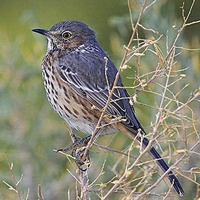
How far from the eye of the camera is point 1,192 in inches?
224

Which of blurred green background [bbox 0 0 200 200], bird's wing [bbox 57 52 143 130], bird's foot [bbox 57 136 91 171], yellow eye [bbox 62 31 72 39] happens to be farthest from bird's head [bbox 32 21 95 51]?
bird's foot [bbox 57 136 91 171]

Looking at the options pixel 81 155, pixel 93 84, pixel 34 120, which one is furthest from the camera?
pixel 34 120

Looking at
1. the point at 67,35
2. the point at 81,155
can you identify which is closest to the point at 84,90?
the point at 67,35

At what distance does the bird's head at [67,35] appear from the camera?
5.73 m

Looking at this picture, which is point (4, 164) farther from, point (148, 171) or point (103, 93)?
point (148, 171)

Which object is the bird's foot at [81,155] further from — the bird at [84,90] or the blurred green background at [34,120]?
the blurred green background at [34,120]

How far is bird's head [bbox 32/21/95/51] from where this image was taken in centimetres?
573

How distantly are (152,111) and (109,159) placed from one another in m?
0.53

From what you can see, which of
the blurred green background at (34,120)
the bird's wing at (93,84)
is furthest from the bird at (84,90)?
the blurred green background at (34,120)

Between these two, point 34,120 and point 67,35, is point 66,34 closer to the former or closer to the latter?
point 67,35

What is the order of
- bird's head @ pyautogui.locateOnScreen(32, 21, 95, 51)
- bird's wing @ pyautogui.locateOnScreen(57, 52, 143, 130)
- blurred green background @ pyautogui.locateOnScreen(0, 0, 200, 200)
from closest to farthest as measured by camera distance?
bird's wing @ pyautogui.locateOnScreen(57, 52, 143, 130), bird's head @ pyautogui.locateOnScreen(32, 21, 95, 51), blurred green background @ pyautogui.locateOnScreen(0, 0, 200, 200)

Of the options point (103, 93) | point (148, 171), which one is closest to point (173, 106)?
point (103, 93)

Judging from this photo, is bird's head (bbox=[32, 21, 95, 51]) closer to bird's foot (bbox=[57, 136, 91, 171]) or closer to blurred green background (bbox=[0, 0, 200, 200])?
blurred green background (bbox=[0, 0, 200, 200])

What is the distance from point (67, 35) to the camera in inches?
228
